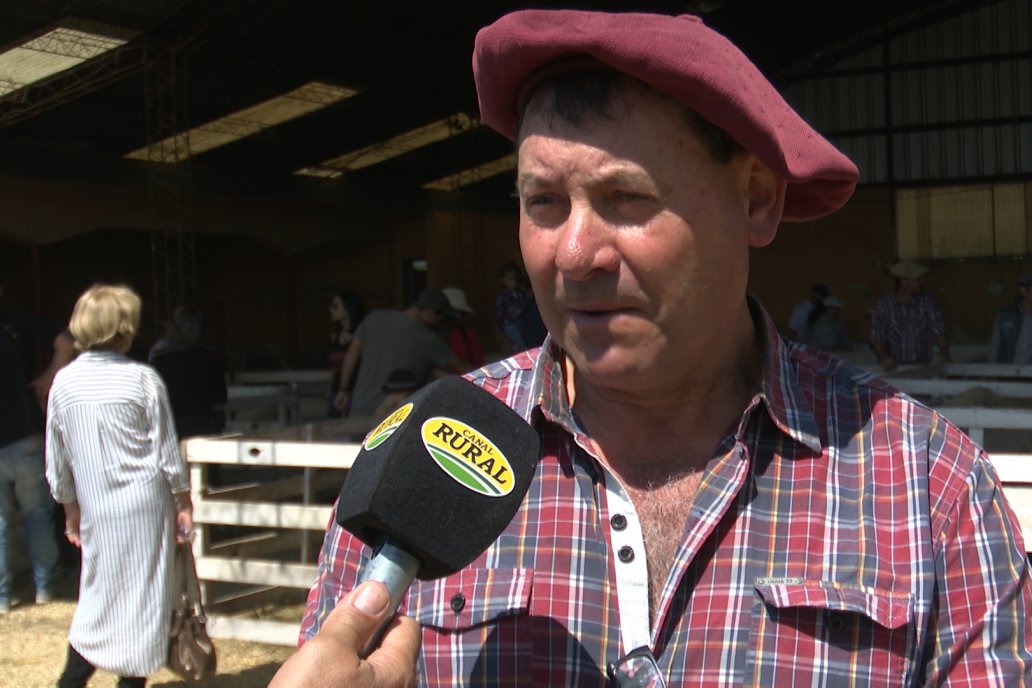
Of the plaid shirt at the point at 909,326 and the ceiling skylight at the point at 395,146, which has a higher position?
the ceiling skylight at the point at 395,146

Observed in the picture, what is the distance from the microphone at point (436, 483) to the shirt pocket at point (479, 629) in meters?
0.15

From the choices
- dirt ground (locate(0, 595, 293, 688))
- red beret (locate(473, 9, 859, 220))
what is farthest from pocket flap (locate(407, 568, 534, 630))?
dirt ground (locate(0, 595, 293, 688))

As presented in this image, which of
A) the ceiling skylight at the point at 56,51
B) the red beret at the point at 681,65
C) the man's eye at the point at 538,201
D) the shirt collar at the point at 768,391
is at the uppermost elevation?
the ceiling skylight at the point at 56,51

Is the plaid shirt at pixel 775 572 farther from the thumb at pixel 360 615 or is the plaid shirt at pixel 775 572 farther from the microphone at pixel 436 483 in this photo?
the thumb at pixel 360 615

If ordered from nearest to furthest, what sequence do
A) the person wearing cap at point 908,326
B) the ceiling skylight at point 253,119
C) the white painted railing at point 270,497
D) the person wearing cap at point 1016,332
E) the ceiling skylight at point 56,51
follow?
1. the white painted railing at point 270,497
2. the person wearing cap at point 1016,332
3. the person wearing cap at point 908,326
4. the ceiling skylight at point 56,51
5. the ceiling skylight at point 253,119

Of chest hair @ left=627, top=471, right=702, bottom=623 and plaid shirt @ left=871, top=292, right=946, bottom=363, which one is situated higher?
plaid shirt @ left=871, top=292, right=946, bottom=363

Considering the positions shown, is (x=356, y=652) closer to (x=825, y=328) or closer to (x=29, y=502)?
(x=29, y=502)

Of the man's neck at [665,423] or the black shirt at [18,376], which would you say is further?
the black shirt at [18,376]

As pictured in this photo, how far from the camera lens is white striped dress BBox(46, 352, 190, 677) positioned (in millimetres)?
4125

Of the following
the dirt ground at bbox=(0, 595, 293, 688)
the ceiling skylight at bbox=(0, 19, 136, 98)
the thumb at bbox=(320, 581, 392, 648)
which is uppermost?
the ceiling skylight at bbox=(0, 19, 136, 98)

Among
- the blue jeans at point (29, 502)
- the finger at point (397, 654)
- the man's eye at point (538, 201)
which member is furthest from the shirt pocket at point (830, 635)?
the blue jeans at point (29, 502)

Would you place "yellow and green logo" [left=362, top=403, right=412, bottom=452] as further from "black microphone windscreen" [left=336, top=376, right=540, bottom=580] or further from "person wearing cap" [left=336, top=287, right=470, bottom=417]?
"person wearing cap" [left=336, top=287, right=470, bottom=417]

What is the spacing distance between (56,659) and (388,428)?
16.0 feet

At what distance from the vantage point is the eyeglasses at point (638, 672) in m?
1.19
